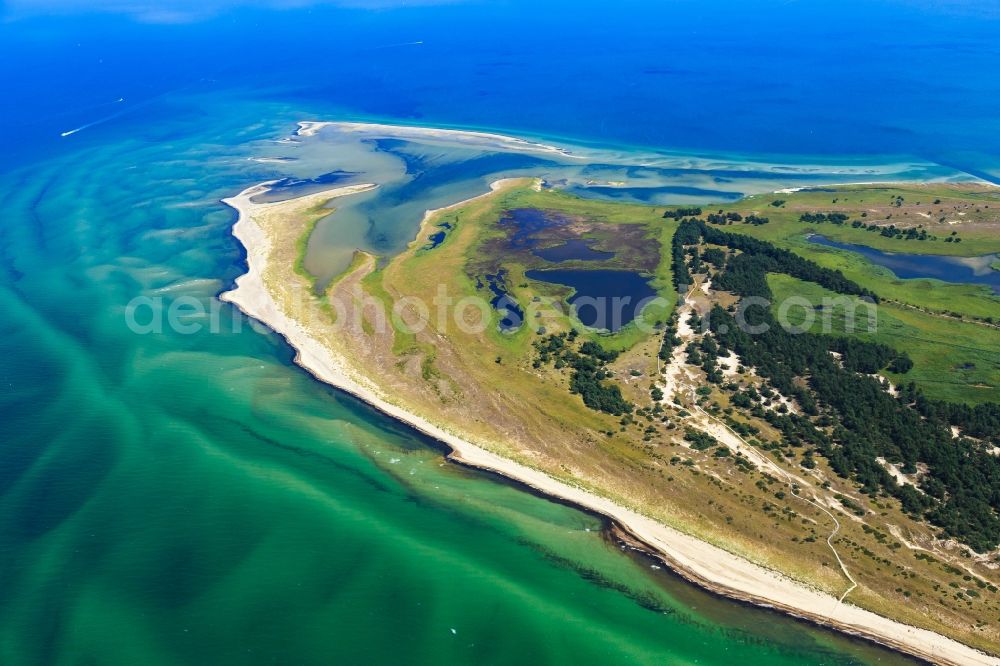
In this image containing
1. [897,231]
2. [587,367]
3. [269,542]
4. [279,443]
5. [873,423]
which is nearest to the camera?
[269,542]

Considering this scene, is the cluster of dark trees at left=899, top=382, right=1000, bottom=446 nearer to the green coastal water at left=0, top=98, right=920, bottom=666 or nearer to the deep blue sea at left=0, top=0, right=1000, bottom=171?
the green coastal water at left=0, top=98, right=920, bottom=666

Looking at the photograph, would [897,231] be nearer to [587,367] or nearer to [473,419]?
[587,367]

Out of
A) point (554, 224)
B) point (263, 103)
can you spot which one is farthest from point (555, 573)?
point (263, 103)

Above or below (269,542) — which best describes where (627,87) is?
above

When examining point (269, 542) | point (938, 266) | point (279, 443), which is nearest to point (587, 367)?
point (279, 443)

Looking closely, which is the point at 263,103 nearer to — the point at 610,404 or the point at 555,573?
the point at 610,404

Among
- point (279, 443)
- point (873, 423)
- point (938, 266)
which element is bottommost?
point (279, 443)
